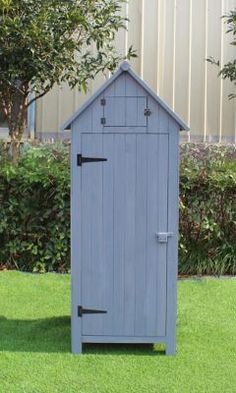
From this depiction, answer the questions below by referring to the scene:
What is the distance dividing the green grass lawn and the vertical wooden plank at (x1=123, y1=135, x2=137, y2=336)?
1.18 ft

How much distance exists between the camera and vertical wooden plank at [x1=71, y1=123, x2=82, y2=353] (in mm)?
5219

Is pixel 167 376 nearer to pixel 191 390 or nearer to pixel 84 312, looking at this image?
pixel 191 390

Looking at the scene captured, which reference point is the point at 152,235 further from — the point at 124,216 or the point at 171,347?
the point at 171,347

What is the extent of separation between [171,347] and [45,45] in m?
4.60

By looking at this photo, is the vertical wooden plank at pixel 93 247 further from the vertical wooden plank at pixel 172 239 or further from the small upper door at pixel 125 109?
the vertical wooden plank at pixel 172 239

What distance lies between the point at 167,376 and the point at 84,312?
0.87 meters

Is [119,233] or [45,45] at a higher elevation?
[45,45]

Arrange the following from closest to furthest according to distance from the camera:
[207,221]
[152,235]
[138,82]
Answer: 1. [138,82]
2. [152,235]
3. [207,221]

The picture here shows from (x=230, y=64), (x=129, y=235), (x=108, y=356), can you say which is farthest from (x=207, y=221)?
(x=108, y=356)

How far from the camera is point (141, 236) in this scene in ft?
17.3

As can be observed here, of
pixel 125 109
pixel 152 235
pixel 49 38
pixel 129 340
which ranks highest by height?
pixel 49 38

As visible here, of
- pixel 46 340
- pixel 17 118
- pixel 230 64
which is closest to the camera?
pixel 46 340

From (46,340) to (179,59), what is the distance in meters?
6.51

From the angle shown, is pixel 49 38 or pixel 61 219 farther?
pixel 49 38
